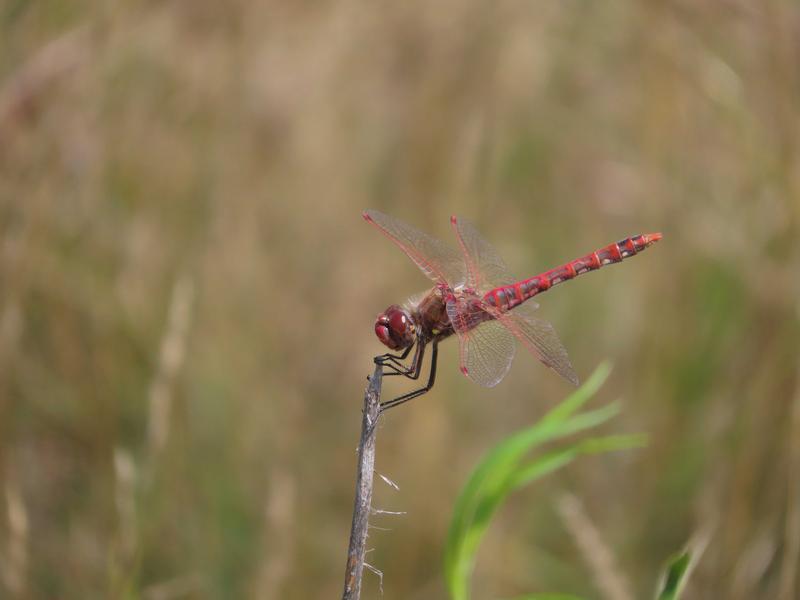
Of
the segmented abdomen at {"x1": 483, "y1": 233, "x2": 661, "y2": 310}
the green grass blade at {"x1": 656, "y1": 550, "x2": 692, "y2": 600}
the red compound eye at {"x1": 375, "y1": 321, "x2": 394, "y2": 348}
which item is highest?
the segmented abdomen at {"x1": 483, "y1": 233, "x2": 661, "y2": 310}

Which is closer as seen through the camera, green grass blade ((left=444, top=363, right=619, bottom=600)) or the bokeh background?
green grass blade ((left=444, top=363, right=619, bottom=600))

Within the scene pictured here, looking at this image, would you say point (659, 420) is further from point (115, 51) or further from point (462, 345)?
point (115, 51)

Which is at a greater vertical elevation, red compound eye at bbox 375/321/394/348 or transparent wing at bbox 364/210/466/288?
transparent wing at bbox 364/210/466/288

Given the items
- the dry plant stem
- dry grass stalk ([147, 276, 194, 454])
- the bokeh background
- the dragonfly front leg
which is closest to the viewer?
the dry plant stem

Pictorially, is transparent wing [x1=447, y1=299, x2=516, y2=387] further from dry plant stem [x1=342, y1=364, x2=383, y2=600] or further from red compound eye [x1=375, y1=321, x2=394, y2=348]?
dry plant stem [x1=342, y1=364, x2=383, y2=600]

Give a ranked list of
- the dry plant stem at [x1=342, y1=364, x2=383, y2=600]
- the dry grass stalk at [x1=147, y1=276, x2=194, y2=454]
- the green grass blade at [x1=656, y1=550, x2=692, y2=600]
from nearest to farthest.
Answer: the green grass blade at [x1=656, y1=550, x2=692, y2=600], the dry plant stem at [x1=342, y1=364, x2=383, y2=600], the dry grass stalk at [x1=147, y1=276, x2=194, y2=454]

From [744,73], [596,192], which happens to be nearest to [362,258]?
[596,192]

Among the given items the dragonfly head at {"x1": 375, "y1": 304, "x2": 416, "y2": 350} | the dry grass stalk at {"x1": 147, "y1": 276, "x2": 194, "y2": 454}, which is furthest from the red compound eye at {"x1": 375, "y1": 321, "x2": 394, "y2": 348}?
the dry grass stalk at {"x1": 147, "y1": 276, "x2": 194, "y2": 454}
